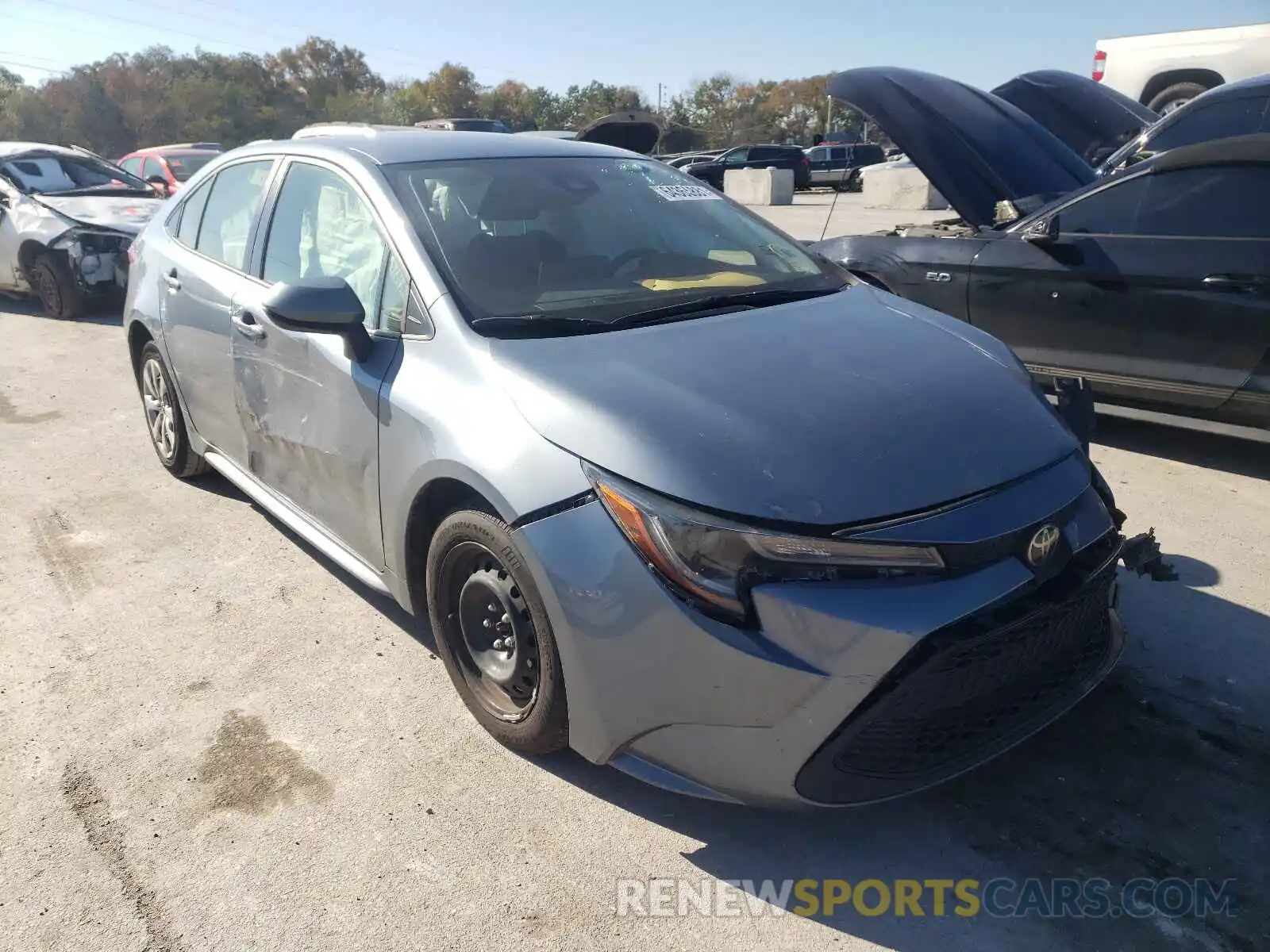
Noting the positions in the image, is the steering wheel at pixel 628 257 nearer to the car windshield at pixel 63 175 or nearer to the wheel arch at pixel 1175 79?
the car windshield at pixel 63 175

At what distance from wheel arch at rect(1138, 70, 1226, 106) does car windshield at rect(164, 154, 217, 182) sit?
13.3 metres

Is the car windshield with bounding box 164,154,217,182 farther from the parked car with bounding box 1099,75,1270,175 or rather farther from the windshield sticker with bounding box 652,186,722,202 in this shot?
the parked car with bounding box 1099,75,1270,175

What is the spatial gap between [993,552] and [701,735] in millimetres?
780

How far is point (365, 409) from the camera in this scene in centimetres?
290

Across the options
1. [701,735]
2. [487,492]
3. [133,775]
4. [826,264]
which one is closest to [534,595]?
[487,492]

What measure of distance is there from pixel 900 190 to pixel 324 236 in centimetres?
2114

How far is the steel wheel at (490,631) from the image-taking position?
2.49 m

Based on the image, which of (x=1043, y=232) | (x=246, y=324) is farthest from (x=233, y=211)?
(x=1043, y=232)

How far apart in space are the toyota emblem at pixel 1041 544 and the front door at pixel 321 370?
5.98 feet

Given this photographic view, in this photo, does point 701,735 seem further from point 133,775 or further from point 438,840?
point 133,775

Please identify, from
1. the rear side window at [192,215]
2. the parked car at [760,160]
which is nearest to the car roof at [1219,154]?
the rear side window at [192,215]

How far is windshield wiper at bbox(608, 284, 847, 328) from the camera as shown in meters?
2.84

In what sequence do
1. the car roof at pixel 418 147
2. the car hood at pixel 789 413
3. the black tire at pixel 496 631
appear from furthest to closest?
the car roof at pixel 418 147 < the black tire at pixel 496 631 < the car hood at pixel 789 413

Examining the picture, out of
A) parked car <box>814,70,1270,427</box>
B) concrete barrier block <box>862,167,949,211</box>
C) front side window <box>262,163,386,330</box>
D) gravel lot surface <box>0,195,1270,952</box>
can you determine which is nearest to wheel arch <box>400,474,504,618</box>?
gravel lot surface <box>0,195,1270,952</box>
